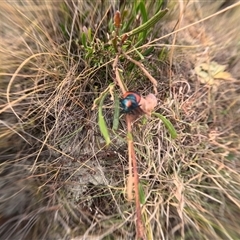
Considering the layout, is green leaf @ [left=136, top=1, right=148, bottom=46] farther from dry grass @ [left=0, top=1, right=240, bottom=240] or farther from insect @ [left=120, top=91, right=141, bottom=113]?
insect @ [left=120, top=91, right=141, bottom=113]

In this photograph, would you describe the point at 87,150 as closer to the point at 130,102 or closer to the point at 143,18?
the point at 130,102

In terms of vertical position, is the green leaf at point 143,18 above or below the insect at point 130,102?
above

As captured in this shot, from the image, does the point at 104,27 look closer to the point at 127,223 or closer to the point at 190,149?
the point at 190,149

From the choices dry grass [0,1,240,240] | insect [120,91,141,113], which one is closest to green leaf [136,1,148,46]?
dry grass [0,1,240,240]

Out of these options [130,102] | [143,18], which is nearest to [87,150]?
[130,102]

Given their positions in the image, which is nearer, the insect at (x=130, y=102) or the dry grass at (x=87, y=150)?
the insect at (x=130, y=102)

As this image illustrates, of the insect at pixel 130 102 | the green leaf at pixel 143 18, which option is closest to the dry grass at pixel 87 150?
the green leaf at pixel 143 18

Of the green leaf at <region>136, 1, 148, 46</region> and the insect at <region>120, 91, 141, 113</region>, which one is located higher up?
the green leaf at <region>136, 1, 148, 46</region>

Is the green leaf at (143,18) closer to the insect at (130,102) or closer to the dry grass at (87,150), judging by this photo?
the dry grass at (87,150)

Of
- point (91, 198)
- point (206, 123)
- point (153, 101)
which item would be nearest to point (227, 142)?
point (206, 123)
